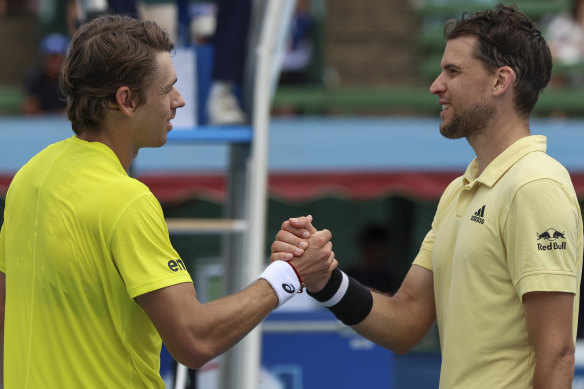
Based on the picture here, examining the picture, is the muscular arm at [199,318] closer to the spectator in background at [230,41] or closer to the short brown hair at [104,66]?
the short brown hair at [104,66]

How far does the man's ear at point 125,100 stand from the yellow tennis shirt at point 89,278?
173 millimetres

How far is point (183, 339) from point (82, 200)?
0.49m

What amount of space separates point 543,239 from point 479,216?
25 centimetres

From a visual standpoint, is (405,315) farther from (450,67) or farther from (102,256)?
(102,256)

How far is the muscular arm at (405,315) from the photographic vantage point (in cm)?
346

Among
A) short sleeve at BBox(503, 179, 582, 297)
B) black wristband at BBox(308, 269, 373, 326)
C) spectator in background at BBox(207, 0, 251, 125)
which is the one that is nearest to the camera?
short sleeve at BBox(503, 179, 582, 297)

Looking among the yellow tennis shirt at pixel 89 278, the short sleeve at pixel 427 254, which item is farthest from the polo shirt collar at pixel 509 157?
the yellow tennis shirt at pixel 89 278

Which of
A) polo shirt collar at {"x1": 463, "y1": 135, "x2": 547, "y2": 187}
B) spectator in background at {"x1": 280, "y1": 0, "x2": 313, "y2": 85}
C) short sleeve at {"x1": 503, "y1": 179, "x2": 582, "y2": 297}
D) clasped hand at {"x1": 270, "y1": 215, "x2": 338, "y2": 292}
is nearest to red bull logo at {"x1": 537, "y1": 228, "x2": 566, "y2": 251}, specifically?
short sleeve at {"x1": 503, "y1": 179, "x2": 582, "y2": 297}

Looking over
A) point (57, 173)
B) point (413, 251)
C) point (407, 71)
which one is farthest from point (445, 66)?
point (407, 71)

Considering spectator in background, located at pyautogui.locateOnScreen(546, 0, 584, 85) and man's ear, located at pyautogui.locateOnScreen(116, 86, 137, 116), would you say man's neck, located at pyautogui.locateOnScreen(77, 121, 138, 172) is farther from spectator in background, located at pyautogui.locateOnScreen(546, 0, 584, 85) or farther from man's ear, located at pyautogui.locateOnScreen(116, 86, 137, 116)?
spectator in background, located at pyautogui.locateOnScreen(546, 0, 584, 85)

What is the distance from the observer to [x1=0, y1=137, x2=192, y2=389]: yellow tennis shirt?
2651 mm

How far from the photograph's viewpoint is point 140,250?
265 cm

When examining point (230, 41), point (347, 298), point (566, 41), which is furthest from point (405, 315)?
point (566, 41)

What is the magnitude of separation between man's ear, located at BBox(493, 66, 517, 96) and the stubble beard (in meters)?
0.06
